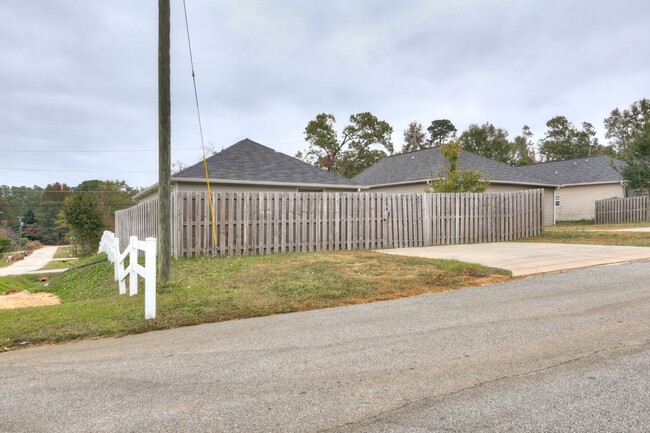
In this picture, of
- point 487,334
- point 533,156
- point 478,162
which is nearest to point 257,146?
point 478,162

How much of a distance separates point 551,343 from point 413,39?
56.7ft

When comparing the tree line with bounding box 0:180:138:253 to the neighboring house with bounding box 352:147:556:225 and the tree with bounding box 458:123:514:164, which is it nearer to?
the neighboring house with bounding box 352:147:556:225

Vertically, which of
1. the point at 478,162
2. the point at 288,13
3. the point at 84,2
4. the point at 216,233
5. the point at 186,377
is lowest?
the point at 186,377

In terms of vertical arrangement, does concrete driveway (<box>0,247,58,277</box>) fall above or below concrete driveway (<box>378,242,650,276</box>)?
below

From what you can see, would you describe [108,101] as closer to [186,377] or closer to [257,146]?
[257,146]

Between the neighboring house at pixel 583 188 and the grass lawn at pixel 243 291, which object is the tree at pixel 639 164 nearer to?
the neighboring house at pixel 583 188

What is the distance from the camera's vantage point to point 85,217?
1163 inches

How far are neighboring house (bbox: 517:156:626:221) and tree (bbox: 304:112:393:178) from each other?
1904 centimetres

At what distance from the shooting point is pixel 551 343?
3.97 meters

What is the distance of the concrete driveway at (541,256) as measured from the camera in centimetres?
866

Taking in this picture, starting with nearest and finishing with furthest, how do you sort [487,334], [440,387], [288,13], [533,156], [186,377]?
[440,387] → [186,377] → [487,334] → [288,13] → [533,156]

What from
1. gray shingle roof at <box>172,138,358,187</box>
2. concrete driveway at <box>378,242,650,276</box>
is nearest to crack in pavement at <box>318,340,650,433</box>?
concrete driveway at <box>378,242,650,276</box>

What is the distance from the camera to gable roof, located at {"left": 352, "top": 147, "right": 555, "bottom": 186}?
2370 centimetres

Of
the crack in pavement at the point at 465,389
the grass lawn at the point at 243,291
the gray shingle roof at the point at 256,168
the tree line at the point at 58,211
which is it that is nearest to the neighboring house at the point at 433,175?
the gray shingle roof at the point at 256,168
